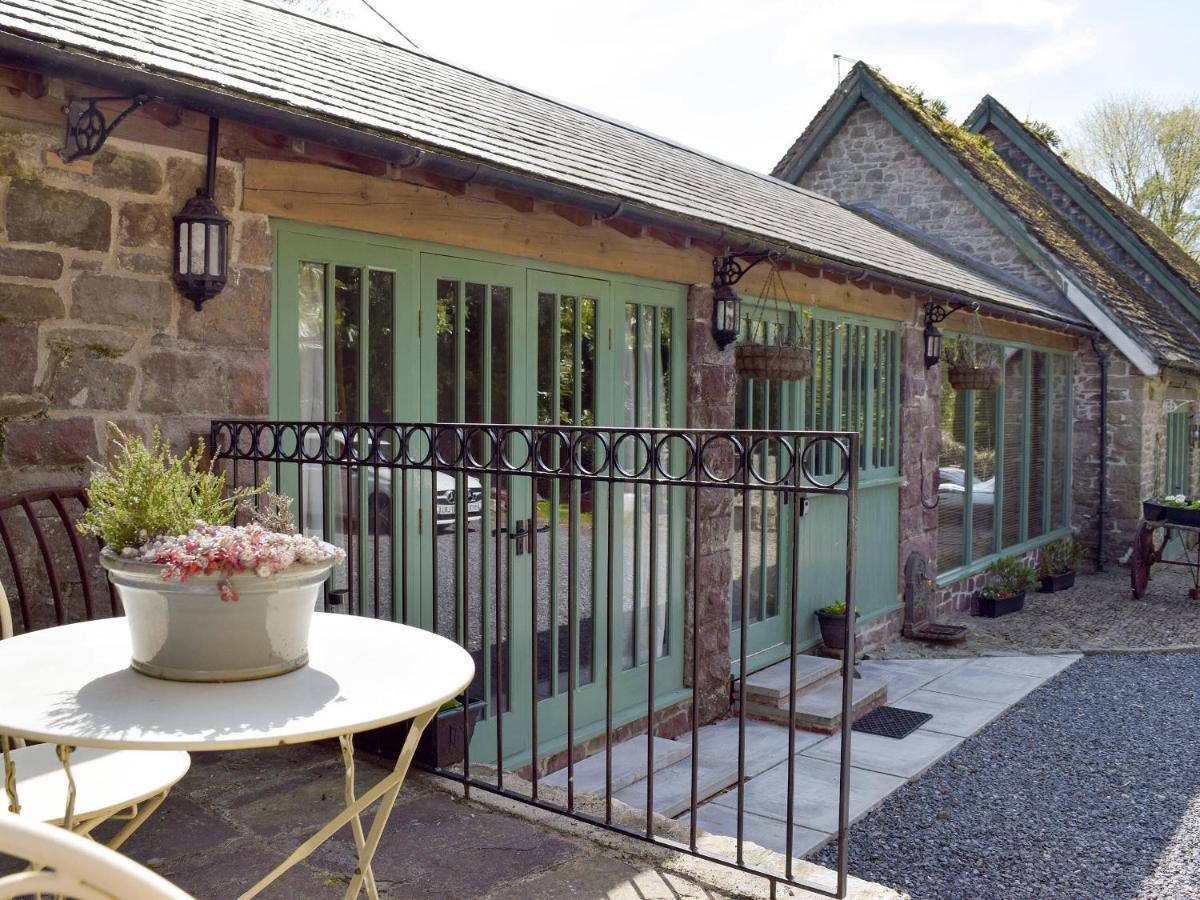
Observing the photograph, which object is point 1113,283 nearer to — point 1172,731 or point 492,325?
point 1172,731

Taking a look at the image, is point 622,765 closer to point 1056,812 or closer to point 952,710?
point 1056,812

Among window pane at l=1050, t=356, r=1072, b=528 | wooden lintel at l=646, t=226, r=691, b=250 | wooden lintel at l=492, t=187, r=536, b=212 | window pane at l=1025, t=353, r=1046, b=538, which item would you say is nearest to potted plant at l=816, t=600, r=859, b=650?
wooden lintel at l=646, t=226, r=691, b=250

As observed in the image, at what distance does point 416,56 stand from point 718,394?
3205 millimetres

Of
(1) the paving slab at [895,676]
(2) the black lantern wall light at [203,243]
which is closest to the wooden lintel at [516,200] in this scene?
(2) the black lantern wall light at [203,243]

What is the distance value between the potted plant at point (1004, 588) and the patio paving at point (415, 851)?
807 cm

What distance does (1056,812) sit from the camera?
17.1 feet

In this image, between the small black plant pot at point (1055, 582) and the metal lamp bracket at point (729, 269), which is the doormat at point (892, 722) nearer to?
the metal lamp bracket at point (729, 269)

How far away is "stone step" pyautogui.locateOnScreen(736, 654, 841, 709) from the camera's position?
22.4 ft

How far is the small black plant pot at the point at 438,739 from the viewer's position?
3600 mm

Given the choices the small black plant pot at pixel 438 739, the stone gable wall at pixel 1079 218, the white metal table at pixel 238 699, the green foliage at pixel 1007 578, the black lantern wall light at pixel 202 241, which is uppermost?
the stone gable wall at pixel 1079 218

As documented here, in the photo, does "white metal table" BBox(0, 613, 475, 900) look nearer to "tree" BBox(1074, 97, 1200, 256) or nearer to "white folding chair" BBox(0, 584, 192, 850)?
"white folding chair" BBox(0, 584, 192, 850)

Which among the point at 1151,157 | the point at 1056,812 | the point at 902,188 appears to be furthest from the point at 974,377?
the point at 1151,157

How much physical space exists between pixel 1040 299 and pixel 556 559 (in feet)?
29.7

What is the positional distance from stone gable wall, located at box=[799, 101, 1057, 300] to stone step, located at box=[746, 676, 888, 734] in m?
7.12
